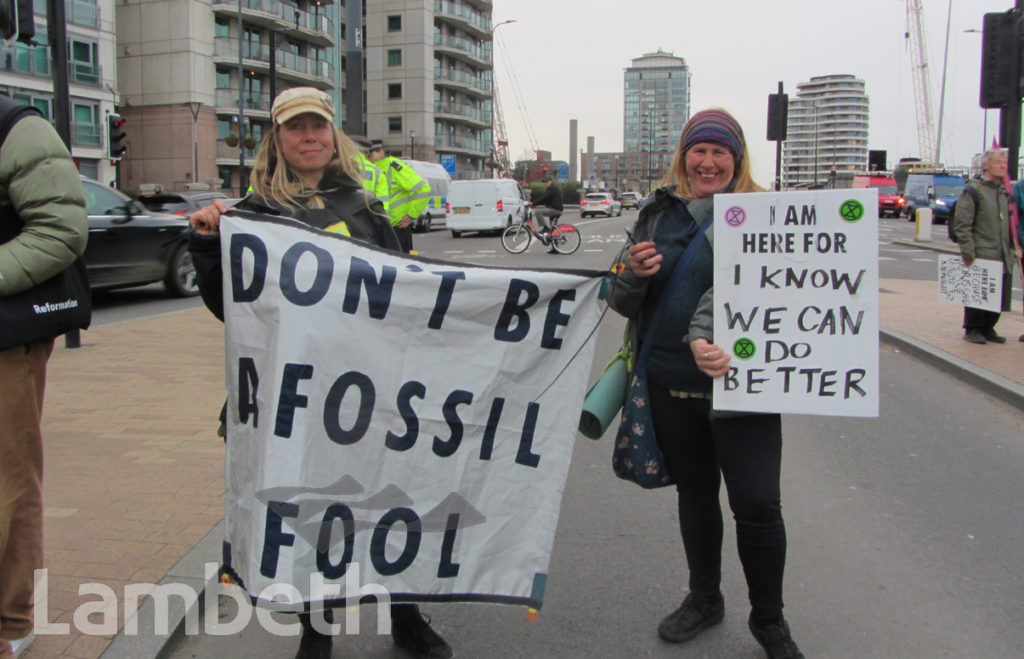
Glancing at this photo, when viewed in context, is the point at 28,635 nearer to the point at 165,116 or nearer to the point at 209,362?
the point at 209,362

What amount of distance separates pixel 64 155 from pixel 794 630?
302cm

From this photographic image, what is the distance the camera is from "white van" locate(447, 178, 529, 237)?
96.5 feet

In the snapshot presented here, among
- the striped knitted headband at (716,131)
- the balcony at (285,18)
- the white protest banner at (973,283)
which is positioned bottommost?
the white protest banner at (973,283)

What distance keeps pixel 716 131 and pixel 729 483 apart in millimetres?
1167

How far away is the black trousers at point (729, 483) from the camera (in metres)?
2.75

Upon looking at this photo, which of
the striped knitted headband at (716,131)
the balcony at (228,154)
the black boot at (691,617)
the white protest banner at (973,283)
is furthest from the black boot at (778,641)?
the balcony at (228,154)

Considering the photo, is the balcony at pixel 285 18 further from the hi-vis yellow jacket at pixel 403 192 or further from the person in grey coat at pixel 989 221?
the person in grey coat at pixel 989 221

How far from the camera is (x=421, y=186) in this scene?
7.95 m

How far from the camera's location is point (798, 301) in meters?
2.73

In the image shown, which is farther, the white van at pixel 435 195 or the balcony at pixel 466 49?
the balcony at pixel 466 49

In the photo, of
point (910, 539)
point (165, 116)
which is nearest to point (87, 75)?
point (165, 116)

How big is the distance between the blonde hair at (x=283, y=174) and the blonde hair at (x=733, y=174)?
1118 millimetres

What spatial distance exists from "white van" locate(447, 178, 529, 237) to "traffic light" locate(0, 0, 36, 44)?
23.8 meters

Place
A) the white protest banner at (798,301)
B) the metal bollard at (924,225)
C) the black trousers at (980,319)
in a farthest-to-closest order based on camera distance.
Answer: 1. the metal bollard at (924,225)
2. the black trousers at (980,319)
3. the white protest banner at (798,301)
